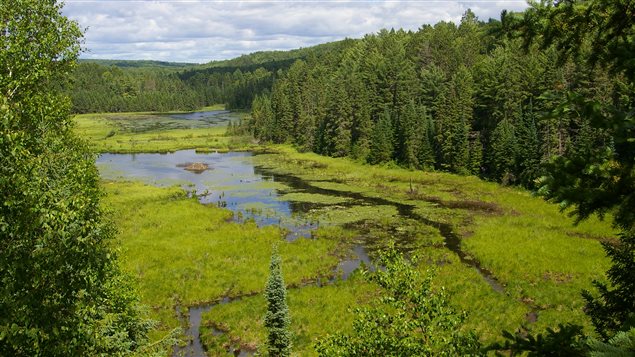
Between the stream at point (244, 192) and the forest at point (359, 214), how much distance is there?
0.33 m

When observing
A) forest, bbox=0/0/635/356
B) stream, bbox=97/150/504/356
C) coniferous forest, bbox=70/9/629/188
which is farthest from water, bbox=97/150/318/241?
coniferous forest, bbox=70/9/629/188

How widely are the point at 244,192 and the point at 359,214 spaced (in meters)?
19.3

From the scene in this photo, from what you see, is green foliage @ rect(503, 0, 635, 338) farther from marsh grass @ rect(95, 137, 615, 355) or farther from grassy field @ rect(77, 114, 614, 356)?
grassy field @ rect(77, 114, 614, 356)

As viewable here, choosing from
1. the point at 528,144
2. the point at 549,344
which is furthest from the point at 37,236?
the point at 528,144

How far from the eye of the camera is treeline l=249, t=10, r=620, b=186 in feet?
208

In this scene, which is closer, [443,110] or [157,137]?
[443,110]

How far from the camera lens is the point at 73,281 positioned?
10398 millimetres

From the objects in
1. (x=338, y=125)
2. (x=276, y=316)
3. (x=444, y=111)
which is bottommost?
(x=276, y=316)

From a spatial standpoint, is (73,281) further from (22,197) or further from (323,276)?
(323,276)

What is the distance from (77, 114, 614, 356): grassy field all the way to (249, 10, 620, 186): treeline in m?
7.12

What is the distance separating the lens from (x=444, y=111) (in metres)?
77.6

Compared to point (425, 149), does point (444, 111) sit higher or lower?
higher

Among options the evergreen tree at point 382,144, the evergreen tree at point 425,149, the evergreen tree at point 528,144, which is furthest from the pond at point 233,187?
the evergreen tree at point 528,144

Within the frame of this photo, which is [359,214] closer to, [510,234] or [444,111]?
[510,234]
